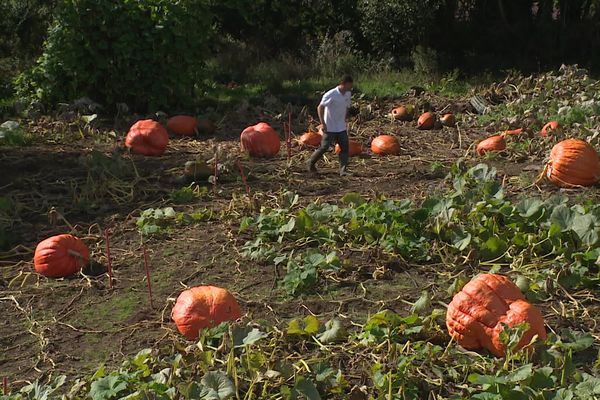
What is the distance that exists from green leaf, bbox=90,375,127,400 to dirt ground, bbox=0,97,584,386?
57cm

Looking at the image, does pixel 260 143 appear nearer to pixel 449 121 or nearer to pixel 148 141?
pixel 148 141

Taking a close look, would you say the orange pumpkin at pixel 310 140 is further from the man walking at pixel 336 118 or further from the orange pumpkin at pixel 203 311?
the orange pumpkin at pixel 203 311

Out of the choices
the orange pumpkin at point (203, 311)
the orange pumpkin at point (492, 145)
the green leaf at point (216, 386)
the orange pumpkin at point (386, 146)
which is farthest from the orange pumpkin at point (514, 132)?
the green leaf at point (216, 386)

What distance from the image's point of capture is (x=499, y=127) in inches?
403

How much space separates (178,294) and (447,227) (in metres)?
1.88

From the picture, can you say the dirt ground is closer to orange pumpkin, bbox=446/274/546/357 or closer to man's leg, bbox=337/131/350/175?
man's leg, bbox=337/131/350/175

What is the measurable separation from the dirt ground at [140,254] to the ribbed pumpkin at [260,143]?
23 cm

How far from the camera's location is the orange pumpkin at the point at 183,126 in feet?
36.8

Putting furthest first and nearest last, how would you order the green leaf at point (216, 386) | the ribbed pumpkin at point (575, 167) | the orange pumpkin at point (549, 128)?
the orange pumpkin at point (549, 128) < the ribbed pumpkin at point (575, 167) < the green leaf at point (216, 386)

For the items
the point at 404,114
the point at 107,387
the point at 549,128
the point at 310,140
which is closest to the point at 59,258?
the point at 107,387

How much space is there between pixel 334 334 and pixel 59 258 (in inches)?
93.5

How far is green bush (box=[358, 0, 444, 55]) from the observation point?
635 inches

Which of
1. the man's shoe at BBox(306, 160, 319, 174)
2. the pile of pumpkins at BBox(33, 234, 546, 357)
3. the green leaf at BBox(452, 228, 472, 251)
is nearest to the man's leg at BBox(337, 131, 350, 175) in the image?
the man's shoe at BBox(306, 160, 319, 174)

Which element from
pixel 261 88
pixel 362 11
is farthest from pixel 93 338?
pixel 362 11
